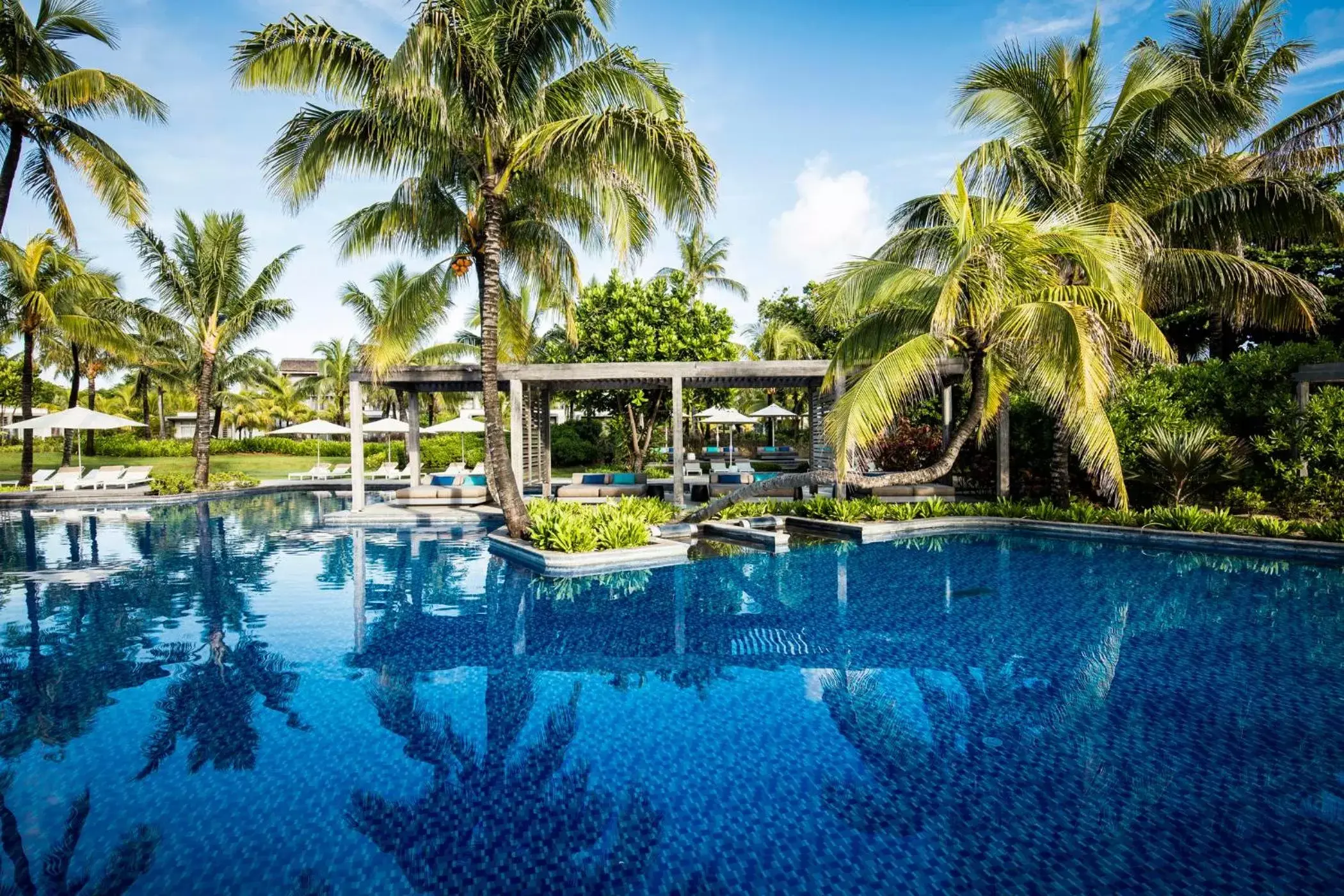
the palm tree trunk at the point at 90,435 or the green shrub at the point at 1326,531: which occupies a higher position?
the palm tree trunk at the point at 90,435

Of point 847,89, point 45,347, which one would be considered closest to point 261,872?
point 847,89

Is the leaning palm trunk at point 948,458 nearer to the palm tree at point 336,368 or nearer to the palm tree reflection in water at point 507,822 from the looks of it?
the palm tree reflection in water at point 507,822

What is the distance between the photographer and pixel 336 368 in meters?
39.4

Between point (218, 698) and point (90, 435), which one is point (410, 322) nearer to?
point (218, 698)

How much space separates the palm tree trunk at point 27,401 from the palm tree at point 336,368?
16.9 meters

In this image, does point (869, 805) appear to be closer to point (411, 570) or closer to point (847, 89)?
point (411, 570)

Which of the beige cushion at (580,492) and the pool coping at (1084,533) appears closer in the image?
the pool coping at (1084,533)

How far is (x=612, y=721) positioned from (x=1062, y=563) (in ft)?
28.1

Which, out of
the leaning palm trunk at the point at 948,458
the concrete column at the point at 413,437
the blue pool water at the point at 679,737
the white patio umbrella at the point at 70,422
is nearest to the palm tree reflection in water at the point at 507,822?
the blue pool water at the point at 679,737

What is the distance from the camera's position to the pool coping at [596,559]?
392 inches

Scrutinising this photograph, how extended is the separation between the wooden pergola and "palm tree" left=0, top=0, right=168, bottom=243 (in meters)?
5.92

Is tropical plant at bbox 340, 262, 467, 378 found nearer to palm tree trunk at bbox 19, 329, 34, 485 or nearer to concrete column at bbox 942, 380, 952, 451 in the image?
concrete column at bbox 942, 380, 952, 451

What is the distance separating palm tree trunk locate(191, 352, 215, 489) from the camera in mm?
20422

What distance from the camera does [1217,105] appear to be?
11398 millimetres
